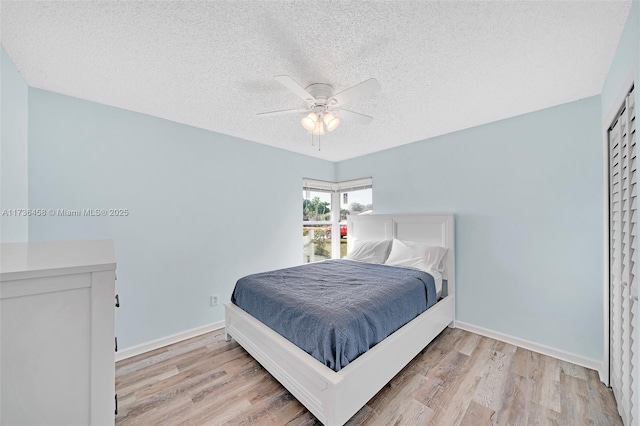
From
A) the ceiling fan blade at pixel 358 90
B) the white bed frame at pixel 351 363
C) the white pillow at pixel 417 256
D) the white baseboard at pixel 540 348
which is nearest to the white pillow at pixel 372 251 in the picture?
the white pillow at pixel 417 256

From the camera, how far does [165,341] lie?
101 inches

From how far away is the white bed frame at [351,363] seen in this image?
1.48 meters

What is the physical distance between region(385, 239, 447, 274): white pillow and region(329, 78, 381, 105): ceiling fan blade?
204cm

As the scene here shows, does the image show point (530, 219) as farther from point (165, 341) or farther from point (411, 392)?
point (165, 341)

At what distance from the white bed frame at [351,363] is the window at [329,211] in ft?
4.63

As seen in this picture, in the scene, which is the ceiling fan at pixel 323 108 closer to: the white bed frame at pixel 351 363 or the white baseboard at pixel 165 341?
the white bed frame at pixel 351 363

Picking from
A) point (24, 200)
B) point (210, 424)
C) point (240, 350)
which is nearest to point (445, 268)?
point (240, 350)

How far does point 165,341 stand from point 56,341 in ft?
7.10

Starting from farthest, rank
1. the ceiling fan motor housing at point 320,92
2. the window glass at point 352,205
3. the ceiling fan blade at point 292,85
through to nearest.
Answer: the window glass at point 352,205, the ceiling fan motor housing at point 320,92, the ceiling fan blade at point 292,85

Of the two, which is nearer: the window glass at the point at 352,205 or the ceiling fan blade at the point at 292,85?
the ceiling fan blade at the point at 292,85

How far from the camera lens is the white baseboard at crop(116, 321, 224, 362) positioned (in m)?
2.33

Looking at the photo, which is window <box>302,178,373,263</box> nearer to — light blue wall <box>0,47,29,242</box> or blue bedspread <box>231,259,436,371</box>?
blue bedspread <box>231,259,436,371</box>

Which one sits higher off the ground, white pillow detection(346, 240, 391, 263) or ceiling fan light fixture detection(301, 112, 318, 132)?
ceiling fan light fixture detection(301, 112, 318, 132)

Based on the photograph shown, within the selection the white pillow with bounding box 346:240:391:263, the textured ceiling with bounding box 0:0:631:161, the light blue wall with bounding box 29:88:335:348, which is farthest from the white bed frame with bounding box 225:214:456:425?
the textured ceiling with bounding box 0:0:631:161
